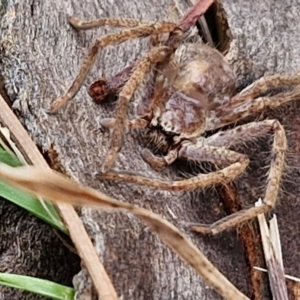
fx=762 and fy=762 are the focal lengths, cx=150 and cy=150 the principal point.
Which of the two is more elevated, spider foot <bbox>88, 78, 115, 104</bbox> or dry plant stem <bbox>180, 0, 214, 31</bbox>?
spider foot <bbox>88, 78, 115, 104</bbox>

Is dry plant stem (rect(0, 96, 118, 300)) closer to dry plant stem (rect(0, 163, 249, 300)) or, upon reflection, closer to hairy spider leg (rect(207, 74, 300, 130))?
dry plant stem (rect(0, 163, 249, 300))

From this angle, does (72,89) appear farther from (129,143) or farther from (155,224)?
(155,224)

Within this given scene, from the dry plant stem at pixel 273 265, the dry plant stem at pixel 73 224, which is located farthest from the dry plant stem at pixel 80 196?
the dry plant stem at pixel 273 265

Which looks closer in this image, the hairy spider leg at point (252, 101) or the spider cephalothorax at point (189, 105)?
the spider cephalothorax at point (189, 105)

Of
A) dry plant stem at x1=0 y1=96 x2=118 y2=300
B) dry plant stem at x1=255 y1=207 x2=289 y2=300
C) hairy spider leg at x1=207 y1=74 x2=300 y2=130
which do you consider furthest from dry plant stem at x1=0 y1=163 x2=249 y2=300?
hairy spider leg at x1=207 y1=74 x2=300 y2=130

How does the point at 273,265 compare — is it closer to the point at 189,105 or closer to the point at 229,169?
the point at 229,169

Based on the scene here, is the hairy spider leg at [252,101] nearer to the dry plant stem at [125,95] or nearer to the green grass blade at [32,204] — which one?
the dry plant stem at [125,95]
